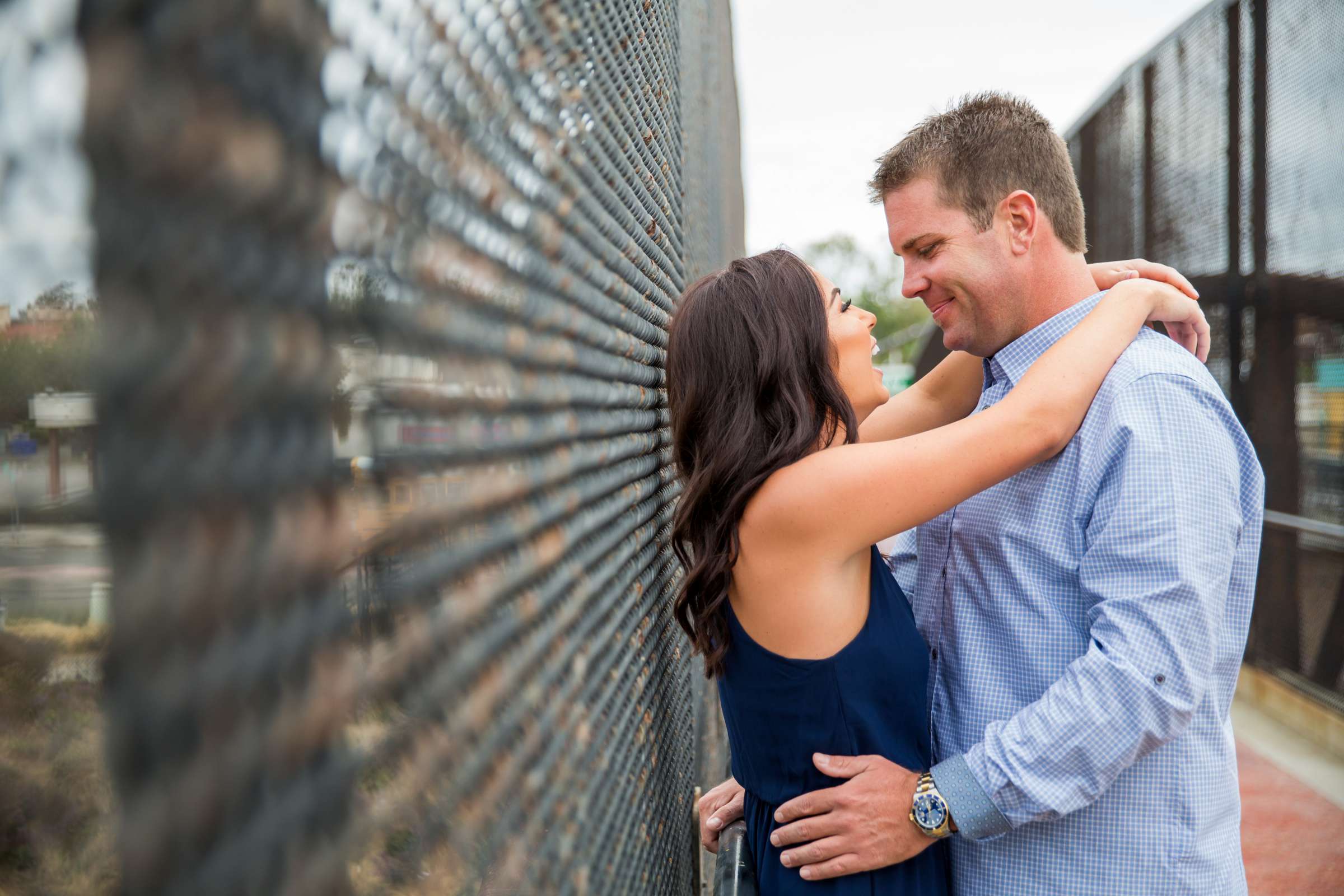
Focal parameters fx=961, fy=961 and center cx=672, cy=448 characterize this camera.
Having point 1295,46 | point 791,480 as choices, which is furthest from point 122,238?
point 1295,46

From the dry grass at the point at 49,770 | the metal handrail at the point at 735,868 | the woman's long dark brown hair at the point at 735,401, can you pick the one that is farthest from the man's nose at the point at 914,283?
the dry grass at the point at 49,770

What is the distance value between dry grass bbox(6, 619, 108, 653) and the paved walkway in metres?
5.06

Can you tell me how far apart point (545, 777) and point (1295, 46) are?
6772 millimetres

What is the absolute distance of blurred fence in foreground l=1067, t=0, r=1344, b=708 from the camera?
5457mm

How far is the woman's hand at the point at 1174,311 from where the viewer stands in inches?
81.8

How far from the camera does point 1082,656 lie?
1.76 m

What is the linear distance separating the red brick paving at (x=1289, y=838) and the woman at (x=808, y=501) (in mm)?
3357

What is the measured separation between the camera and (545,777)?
0.94m

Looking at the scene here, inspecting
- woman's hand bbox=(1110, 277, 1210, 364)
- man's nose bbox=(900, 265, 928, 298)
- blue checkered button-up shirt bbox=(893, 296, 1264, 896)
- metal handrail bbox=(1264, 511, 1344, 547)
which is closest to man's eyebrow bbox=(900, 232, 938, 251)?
man's nose bbox=(900, 265, 928, 298)

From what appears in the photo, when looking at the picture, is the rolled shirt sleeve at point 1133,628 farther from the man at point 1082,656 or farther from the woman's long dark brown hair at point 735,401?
the woman's long dark brown hair at point 735,401

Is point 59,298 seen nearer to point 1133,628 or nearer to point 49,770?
point 49,770

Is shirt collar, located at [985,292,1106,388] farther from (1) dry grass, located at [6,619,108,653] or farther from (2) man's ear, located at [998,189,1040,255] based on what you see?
(1) dry grass, located at [6,619,108,653]

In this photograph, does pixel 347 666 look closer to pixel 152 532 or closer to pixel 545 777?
pixel 152 532

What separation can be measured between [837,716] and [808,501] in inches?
16.9
